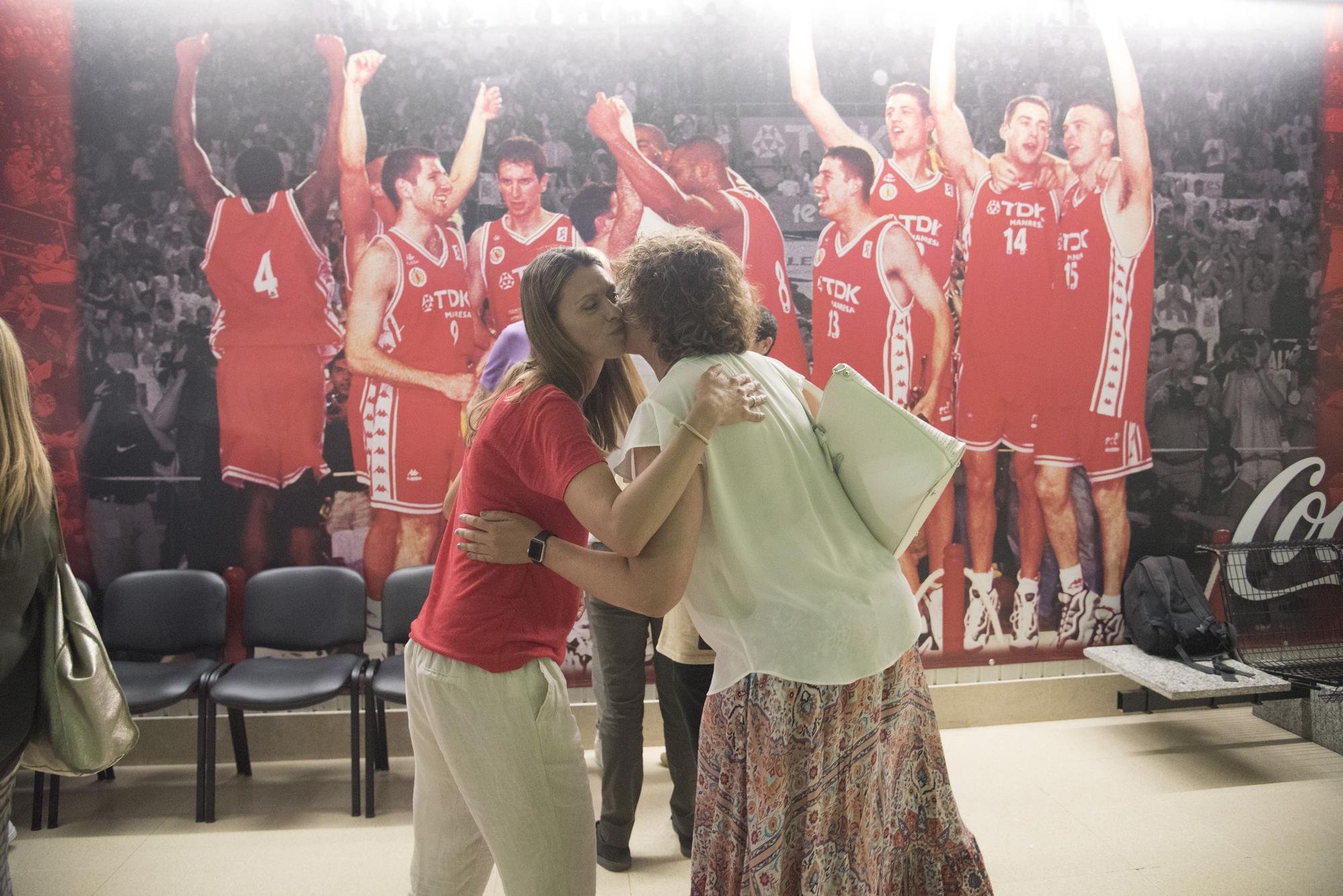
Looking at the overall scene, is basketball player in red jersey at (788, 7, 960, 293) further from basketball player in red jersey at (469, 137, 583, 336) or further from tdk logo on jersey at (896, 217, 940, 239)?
basketball player in red jersey at (469, 137, 583, 336)

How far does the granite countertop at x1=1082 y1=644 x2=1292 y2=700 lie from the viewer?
3572 mm

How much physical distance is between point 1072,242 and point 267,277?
11.9 feet

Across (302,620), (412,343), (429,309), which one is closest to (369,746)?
(302,620)

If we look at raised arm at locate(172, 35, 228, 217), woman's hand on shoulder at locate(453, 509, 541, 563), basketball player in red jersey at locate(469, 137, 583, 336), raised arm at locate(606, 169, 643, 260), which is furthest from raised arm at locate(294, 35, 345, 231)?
woman's hand on shoulder at locate(453, 509, 541, 563)

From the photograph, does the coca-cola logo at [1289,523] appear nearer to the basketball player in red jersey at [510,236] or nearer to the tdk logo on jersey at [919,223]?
the tdk logo on jersey at [919,223]

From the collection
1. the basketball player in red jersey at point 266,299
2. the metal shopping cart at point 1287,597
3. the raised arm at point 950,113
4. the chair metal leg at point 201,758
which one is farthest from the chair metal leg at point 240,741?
the metal shopping cart at point 1287,597

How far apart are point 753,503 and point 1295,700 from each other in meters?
3.69

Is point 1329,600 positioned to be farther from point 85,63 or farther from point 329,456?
point 85,63

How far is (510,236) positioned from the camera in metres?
3.86

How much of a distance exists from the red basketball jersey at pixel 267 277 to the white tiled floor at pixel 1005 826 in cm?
186

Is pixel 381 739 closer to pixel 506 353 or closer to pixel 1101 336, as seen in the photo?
pixel 506 353

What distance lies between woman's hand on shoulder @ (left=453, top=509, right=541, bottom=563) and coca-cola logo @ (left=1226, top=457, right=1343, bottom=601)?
3974mm

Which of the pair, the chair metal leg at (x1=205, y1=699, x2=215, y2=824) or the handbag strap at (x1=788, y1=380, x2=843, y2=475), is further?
the chair metal leg at (x1=205, y1=699, x2=215, y2=824)

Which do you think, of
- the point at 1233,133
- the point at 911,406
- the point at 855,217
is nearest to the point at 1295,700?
the point at 911,406
